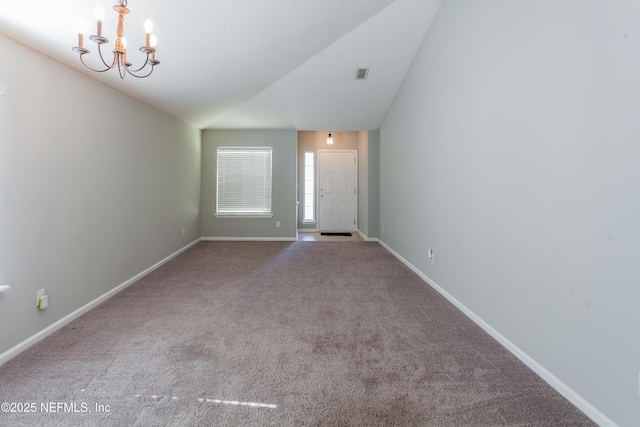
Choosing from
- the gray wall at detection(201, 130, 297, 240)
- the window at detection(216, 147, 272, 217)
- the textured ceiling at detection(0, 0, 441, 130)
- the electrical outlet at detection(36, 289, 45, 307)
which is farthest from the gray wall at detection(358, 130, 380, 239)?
the electrical outlet at detection(36, 289, 45, 307)

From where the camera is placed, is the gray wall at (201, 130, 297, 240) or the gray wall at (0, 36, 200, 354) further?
the gray wall at (201, 130, 297, 240)

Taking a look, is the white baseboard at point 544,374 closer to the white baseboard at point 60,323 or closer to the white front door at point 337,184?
the white baseboard at point 60,323

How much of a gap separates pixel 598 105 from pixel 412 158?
2.51 metres

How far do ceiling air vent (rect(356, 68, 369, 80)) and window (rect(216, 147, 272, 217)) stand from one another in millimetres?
2455

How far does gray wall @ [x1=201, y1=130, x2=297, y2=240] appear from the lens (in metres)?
5.92

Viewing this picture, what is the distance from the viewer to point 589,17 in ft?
4.56

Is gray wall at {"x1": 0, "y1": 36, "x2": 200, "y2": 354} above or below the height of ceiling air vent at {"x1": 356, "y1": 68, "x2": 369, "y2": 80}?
below

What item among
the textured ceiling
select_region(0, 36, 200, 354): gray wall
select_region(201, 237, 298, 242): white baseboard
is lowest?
select_region(201, 237, 298, 242): white baseboard

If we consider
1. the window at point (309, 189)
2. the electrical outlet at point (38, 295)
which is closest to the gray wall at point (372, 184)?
the window at point (309, 189)

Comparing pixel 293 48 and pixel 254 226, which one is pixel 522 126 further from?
pixel 254 226

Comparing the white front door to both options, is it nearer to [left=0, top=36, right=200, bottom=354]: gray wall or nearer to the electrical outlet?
[left=0, top=36, right=200, bottom=354]: gray wall

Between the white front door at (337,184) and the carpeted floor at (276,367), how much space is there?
443 centimetres

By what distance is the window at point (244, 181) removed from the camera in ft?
19.7

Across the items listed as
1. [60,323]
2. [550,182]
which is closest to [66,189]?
[60,323]
